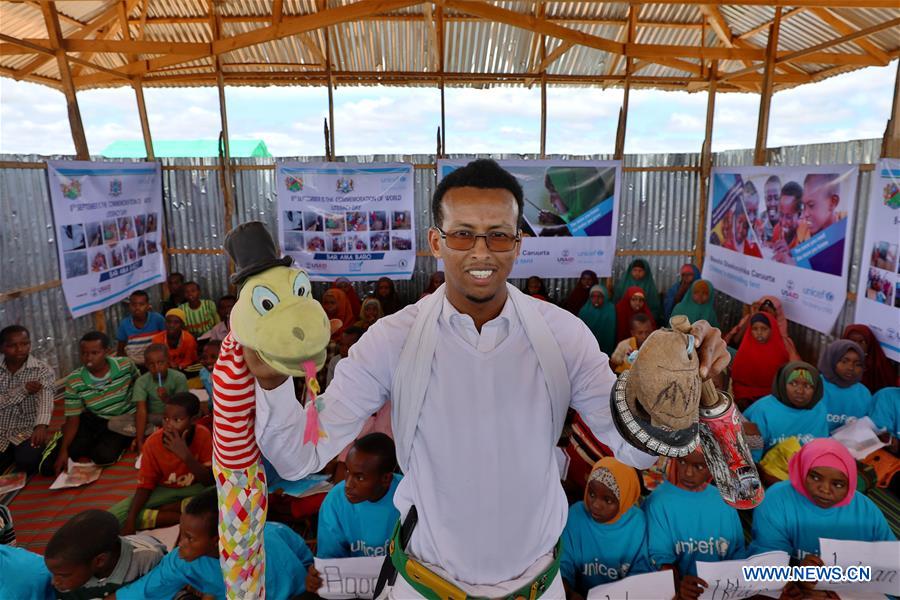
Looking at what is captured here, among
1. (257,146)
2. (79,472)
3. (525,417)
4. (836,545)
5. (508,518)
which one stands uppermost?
(257,146)

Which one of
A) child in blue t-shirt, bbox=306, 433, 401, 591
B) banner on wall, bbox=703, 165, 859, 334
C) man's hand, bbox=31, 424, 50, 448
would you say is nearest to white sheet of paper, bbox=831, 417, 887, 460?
banner on wall, bbox=703, 165, 859, 334

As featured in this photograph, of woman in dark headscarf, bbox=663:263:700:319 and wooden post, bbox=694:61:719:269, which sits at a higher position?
wooden post, bbox=694:61:719:269

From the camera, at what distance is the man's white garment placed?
54.5 inches

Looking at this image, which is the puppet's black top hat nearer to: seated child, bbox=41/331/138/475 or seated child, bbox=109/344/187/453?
seated child, bbox=109/344/187/453

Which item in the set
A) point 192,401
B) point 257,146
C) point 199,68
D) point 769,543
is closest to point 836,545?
point 769,543

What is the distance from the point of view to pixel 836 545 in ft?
8.43

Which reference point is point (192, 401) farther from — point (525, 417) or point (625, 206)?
point (625, 206)

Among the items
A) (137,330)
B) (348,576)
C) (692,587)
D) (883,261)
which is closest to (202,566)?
(348,576)

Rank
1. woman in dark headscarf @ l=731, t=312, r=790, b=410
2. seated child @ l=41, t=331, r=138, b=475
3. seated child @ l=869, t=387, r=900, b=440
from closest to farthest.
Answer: seated child @ l=869, t=387, r=900, b=440, seated child @ l=41, t=331, r=138, b=475, woman in dark headscarf @ l=731, t=312, r=790, b=410

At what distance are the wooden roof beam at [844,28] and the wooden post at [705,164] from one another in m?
1.57

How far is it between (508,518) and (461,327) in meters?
0.49

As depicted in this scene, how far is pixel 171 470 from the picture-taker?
12.1 feet

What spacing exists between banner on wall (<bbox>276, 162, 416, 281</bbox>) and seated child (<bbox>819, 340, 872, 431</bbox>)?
16.7ft

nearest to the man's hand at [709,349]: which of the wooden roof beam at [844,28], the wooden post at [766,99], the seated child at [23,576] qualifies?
the seated child at [23,576]
